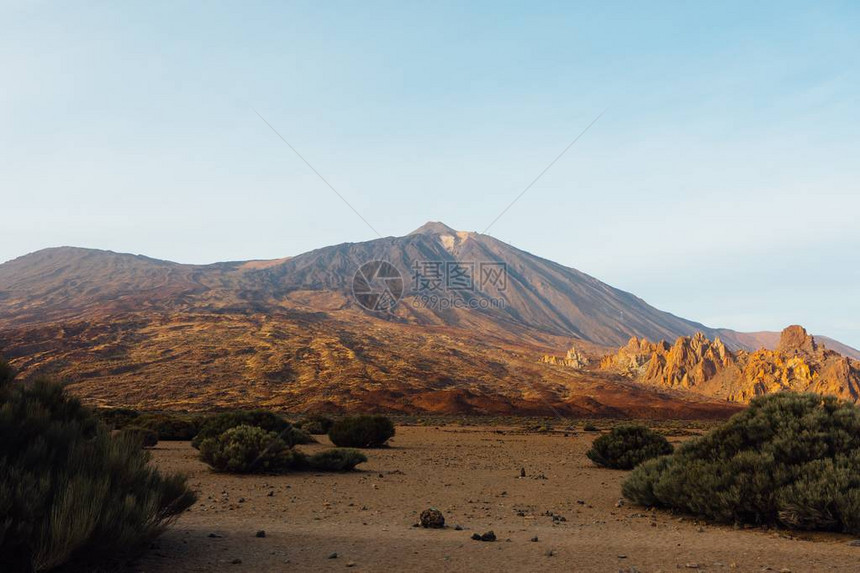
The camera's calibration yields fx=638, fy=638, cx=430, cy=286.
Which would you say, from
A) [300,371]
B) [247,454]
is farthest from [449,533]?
[300,371]

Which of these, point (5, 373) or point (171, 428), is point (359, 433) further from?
point (5, 373)

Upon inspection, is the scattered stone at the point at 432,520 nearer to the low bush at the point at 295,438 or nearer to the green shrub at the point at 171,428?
the low bush at the point at 295,438

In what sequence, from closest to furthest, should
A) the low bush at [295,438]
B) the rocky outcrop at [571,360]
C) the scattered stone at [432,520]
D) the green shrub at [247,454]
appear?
the scattered stone at [432,520] < the green shrub at [247,454] < the low bush at [295,438] < the rocky outcrop at [571,360]

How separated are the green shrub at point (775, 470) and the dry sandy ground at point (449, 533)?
325mm

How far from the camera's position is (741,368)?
10694 centimetres

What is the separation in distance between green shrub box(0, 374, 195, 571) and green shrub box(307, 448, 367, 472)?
9279 mm

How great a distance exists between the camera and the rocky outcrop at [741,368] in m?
93.3

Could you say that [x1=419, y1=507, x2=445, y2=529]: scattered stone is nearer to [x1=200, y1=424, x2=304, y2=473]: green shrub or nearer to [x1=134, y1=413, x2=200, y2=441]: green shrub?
[x1=200, y1=424, x2=304, y2=473]: green shrub

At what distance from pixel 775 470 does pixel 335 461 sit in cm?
1075

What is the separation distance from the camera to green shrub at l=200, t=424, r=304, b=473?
15133 millimetres

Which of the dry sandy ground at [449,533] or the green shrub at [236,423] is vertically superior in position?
the dry sandy ground at [449,533]

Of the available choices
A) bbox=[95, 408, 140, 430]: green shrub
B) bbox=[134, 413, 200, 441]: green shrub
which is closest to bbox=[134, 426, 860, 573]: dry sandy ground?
bbox=[134, 413, 200, 441]: green shrub

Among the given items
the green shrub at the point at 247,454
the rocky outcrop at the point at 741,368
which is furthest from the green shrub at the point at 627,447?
the rocky outcrop at the point at 741,368

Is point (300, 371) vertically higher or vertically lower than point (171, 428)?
lower
